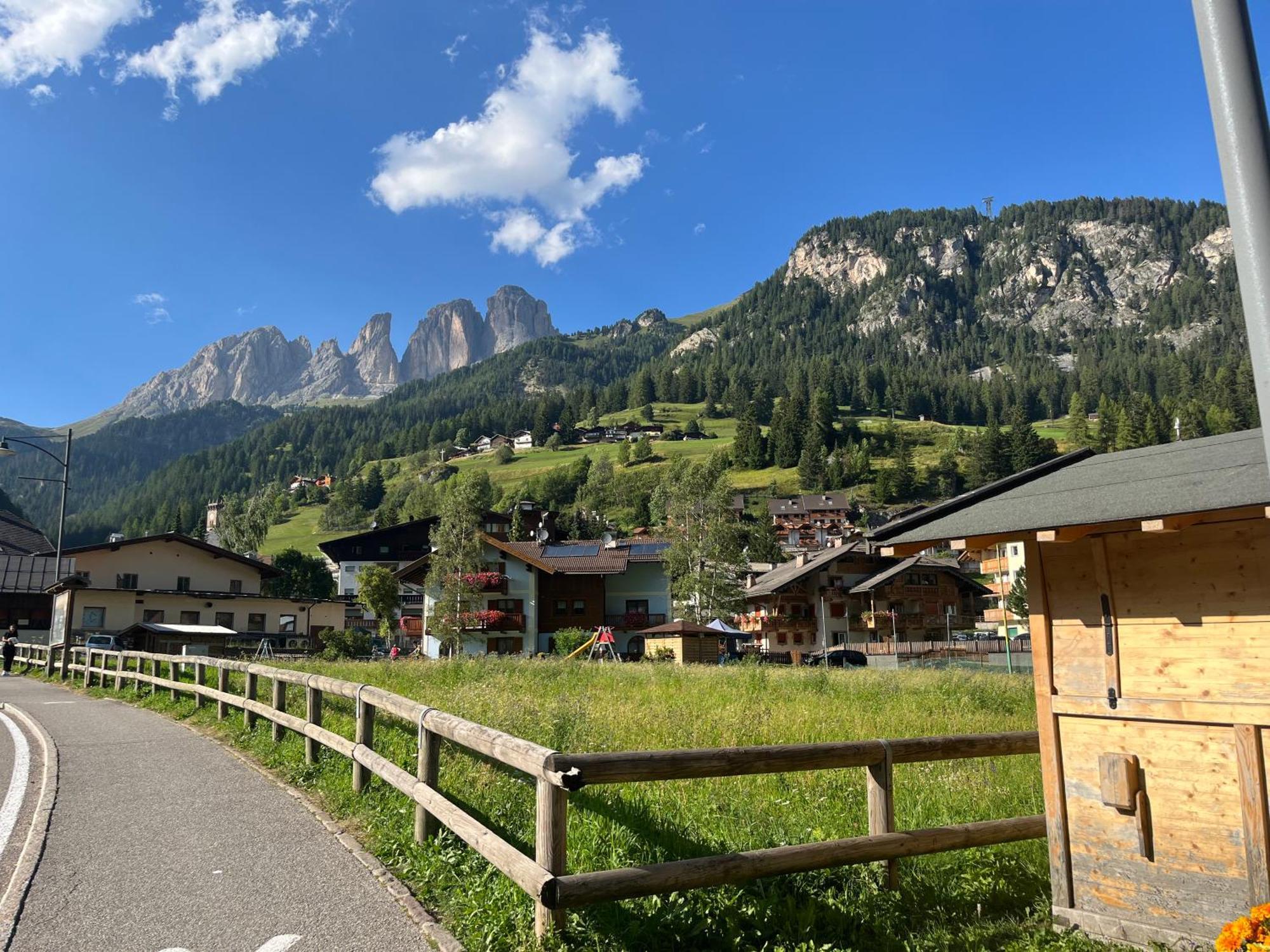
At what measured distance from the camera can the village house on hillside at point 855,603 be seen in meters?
68.8

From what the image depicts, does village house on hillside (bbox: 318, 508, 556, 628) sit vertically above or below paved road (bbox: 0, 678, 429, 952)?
above

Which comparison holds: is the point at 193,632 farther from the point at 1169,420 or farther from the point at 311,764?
the point at 1169,420

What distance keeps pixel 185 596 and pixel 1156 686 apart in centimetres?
5276

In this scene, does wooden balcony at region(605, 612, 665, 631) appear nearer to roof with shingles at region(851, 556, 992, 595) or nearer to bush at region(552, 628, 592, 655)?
bush at region(552, 628, 592, 655)

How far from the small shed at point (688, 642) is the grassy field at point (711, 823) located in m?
28.1

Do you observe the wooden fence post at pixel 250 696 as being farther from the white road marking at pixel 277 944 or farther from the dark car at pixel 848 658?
the dark car at pixel 848 658

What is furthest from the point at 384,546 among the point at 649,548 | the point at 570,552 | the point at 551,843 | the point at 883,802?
the point at 551,843

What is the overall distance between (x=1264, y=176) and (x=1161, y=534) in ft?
12.7

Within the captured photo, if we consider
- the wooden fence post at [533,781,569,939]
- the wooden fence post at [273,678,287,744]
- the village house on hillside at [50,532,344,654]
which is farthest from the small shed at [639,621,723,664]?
the wooden fence post at [533,781,569,939]

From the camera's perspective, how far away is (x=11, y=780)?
9.55 m

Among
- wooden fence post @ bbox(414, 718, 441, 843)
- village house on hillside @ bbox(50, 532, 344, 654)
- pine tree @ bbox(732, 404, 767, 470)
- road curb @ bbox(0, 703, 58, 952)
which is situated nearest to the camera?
road curb @ bbox(0, 703, 58, 952)

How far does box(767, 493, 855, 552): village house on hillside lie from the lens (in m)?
130

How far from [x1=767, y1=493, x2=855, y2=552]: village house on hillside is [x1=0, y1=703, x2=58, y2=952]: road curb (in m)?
121

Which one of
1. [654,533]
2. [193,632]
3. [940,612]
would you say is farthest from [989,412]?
[193,632]
